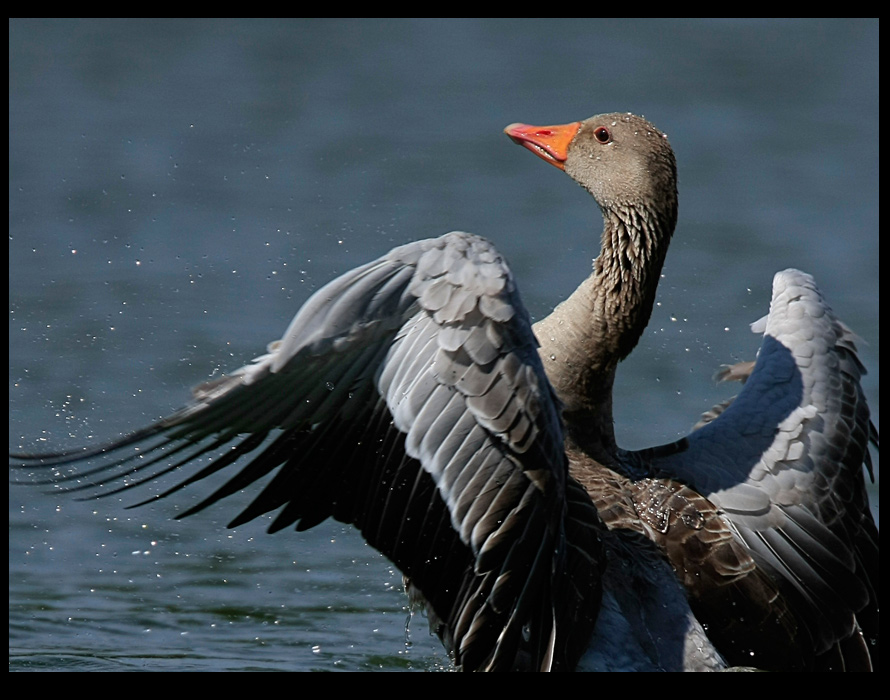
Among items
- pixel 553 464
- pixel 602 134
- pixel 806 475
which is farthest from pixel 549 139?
pixel 553 464

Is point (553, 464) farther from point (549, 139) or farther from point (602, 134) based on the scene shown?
point (549, 139)

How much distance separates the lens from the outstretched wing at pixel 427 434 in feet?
14.3

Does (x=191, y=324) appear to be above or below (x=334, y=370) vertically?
below

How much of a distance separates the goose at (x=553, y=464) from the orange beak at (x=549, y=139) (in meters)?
0.39

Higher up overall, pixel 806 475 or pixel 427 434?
pixel 427 434

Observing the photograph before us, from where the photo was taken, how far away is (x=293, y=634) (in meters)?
6.34

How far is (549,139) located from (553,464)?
2.10m

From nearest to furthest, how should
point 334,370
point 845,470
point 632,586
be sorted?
point 334,370, point 632,586, point 845,470

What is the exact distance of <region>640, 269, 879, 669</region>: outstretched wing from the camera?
5.14 m

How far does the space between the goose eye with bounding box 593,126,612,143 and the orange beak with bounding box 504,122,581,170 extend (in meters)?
0.18

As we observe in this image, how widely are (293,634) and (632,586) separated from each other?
2083 millimetres

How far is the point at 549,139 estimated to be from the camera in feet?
20.0

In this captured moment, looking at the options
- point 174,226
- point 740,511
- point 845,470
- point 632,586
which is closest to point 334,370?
point 632,586

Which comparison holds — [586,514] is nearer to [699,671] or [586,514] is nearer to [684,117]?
→ [699,671]
